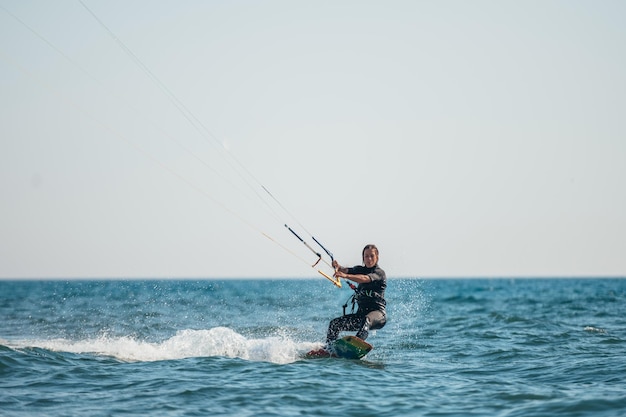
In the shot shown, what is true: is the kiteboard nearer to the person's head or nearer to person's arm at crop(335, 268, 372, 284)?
person's arm at crop(335, 268, 372, 284)

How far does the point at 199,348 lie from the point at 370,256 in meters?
4.51

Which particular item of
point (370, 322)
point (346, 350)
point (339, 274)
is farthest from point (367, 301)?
point (339, 274)

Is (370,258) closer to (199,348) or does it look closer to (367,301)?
(367,301)

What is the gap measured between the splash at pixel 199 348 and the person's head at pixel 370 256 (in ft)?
7.71

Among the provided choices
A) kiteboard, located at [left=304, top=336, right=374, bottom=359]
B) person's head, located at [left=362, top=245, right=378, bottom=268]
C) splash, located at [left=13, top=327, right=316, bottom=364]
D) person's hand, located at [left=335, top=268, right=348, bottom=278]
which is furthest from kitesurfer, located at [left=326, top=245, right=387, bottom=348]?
splash, located at [left=13, top=327, right=316, bottom=364]

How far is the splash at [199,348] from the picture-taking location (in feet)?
48.5

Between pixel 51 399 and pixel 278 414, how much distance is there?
11.9 feet

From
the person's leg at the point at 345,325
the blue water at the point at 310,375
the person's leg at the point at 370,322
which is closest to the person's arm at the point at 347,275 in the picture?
the person's leg at the point at 370,322

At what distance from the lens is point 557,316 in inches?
1122

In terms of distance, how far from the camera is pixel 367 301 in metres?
14.3

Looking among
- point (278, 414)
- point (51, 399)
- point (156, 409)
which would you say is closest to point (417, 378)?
point (278, 414)

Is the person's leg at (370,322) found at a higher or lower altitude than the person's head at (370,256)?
lower

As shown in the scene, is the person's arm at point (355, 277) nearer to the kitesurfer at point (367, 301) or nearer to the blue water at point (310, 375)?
the kitesurfer at point (367, 301)

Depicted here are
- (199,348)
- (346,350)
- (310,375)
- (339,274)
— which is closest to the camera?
(310,375)
